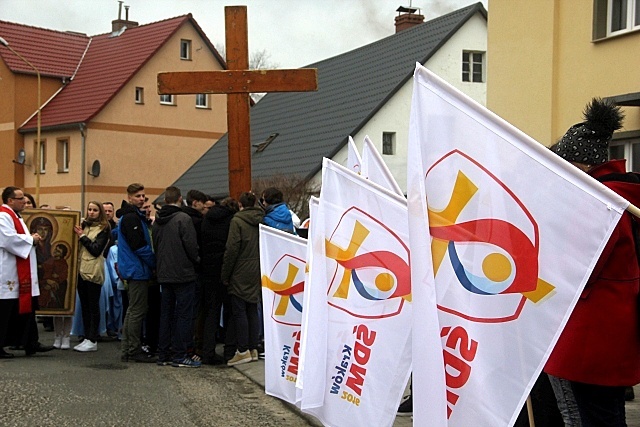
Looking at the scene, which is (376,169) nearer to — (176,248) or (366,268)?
(366,268)

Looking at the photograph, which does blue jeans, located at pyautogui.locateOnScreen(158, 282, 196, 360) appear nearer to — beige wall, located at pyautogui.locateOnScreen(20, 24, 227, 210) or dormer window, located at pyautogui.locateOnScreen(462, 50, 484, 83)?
dormer window, located at pyautogui.locateOnScreen(462, 50, 484, 83)

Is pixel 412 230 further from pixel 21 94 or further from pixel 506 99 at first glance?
pixel 21 94

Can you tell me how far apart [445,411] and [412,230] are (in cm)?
77

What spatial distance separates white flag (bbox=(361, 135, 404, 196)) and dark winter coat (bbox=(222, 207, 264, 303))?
3.41 meters

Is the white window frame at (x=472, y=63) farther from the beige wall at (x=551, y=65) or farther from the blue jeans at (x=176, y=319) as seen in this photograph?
the blue jeans at (x=176, y=319)

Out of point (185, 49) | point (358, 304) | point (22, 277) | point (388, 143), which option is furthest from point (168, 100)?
point (358, 304)

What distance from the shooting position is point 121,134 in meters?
43.4

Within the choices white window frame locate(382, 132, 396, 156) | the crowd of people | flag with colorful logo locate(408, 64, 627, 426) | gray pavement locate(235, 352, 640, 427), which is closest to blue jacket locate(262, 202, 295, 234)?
the crowd of people

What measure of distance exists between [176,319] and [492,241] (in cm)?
721

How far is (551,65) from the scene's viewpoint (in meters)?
14.7

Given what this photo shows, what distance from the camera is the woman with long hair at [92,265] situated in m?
12.2

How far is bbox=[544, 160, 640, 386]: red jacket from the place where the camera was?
4.21 metres

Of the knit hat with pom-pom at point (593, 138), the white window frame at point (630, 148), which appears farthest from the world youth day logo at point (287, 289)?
the white window frame at point (630, 148)

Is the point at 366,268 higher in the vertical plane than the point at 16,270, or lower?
higher
